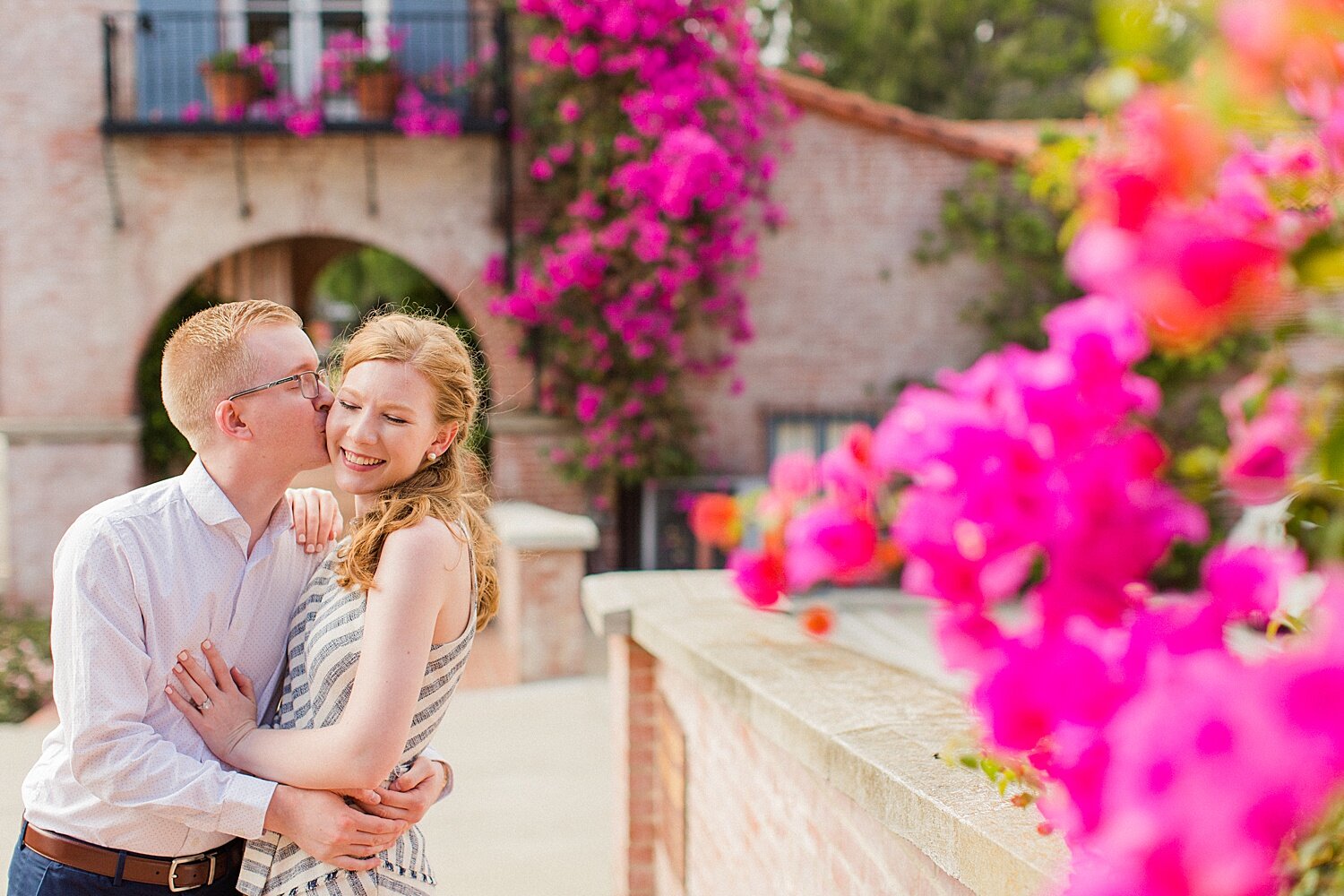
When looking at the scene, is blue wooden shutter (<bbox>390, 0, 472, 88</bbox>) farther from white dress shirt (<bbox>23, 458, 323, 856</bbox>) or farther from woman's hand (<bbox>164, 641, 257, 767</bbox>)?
woman's hand (<bbox>164, 641, 257, 767</bbox>)

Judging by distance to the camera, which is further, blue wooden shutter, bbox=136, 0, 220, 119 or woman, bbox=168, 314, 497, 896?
blue wooden shutter, bbox=136, 0, 220, 119

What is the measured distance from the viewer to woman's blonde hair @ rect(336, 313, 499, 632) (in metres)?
1.95

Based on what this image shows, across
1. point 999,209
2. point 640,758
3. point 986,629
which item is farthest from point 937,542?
point 999,209

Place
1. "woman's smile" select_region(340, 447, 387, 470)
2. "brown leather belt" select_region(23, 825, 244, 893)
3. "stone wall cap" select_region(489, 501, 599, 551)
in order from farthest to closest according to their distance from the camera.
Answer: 1. "stone wall cap" select_region(489, 501, 599, 551)
2. "woman's smile" select_region(340, 447, 387, 470)
3. "brown leather belt" select_region(23, 825, 244, 893)

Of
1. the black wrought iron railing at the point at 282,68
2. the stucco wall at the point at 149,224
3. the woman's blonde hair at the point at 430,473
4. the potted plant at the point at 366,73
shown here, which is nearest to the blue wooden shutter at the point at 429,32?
the black wrought iron railing at the point at 282,68

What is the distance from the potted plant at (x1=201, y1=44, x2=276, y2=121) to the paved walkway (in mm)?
4882

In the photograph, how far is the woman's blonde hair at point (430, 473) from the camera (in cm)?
195

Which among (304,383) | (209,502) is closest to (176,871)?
(209,502)

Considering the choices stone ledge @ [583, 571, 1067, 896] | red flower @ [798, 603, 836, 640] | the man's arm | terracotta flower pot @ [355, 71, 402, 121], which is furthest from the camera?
terracotta flower pot @ [355, 71, 402, 121]

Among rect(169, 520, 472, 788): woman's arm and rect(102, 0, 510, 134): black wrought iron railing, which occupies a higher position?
rect(102, 0, 510, 134): black wrought iron railing

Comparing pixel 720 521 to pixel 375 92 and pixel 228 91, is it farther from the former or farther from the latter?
pixel 228 91

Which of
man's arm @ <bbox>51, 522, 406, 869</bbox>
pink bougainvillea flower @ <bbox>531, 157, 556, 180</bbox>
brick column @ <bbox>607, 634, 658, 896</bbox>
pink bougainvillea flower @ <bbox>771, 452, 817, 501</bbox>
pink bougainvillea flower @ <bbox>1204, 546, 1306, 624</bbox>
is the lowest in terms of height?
brick column @ <bbox>607, 634, 658, 896</bbox>

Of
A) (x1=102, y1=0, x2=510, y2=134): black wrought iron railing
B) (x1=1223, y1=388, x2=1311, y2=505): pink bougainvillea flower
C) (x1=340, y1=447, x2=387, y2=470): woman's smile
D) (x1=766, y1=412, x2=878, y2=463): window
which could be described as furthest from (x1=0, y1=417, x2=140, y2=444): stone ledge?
(x1=1223, y1=388, x2=1311, y2=505): pink bougainvillea flower

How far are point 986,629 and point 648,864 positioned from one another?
127 inches
